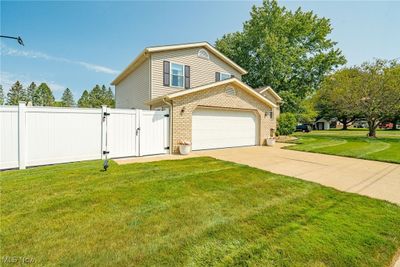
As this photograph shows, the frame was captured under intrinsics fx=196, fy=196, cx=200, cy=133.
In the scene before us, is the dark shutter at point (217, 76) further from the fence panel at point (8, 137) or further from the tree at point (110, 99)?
the tree at point (110, 99)

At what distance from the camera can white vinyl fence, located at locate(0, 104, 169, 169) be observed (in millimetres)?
5918

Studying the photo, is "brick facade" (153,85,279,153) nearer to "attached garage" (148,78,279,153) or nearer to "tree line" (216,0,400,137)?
"attached garage" (148,78,279,153)

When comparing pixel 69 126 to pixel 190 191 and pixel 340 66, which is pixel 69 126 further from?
pixel 340 66

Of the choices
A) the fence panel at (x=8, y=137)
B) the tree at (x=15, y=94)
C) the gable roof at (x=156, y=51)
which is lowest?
the fence panel at (x=8, y=137)

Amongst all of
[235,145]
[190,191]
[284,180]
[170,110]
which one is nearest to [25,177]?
[190,191]

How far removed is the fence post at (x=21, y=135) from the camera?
5.95 metres

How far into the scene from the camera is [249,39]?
25.2m

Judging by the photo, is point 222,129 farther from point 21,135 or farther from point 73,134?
point 21,135

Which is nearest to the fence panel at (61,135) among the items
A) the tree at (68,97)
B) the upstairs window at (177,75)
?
the upstairs window at (177,75)

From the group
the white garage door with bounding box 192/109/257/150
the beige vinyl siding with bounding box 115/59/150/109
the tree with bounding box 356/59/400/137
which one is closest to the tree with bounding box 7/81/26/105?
the beige vinyl siding with bounding box 115/59/150/109

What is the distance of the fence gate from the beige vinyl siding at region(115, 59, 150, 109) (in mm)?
3862

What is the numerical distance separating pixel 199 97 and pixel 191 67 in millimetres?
4076

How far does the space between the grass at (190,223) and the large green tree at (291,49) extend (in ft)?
72.2

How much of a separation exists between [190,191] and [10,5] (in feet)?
35.3
